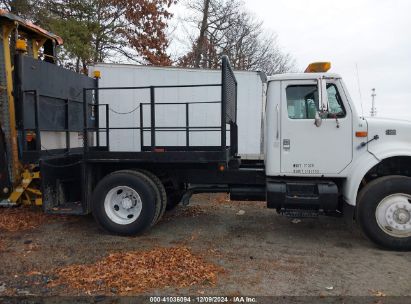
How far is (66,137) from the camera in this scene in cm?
729

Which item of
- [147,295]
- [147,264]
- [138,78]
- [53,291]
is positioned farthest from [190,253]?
[138,78]

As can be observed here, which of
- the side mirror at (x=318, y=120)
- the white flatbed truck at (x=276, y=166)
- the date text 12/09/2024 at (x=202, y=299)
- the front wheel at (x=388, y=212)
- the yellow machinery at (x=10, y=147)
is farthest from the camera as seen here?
the yellow machinery at (x=10, y=147)

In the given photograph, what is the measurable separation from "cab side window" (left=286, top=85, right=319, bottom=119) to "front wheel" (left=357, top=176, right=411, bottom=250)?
1.39m

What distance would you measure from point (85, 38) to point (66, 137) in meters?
11.1

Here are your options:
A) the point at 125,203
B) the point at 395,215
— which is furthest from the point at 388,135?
the point at 125,203

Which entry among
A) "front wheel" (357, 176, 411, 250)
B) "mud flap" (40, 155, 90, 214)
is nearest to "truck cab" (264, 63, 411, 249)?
"front wheel" (357, 176, 411, 250)

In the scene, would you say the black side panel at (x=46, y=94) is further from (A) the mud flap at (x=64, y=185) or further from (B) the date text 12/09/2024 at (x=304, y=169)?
(B) the date text 12/09/2024 at (x=304, y=169)

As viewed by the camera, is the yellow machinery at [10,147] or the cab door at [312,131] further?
the yellow machinery at [10,147]

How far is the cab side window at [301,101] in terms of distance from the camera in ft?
19.6

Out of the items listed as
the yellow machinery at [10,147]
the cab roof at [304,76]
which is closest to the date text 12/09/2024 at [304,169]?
the cab roof at [304,76]

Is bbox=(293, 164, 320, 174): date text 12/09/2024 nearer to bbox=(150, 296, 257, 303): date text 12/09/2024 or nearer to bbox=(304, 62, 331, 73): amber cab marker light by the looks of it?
bbox=(304, 62, 331, 73): amber cab marker light

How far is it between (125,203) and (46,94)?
228cm

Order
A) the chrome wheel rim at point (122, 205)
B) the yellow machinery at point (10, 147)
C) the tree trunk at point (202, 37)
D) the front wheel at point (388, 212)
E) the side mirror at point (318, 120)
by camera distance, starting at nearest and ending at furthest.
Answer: the front wheel at point (388, 212) < the side mirror at point (318, 120) < the chrome wheel rim at point (122, 205) < the yellow machinery at point (10, 147) < the tree trunk at point (202, 37)

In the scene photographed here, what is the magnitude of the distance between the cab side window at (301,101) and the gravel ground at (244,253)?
192cm
